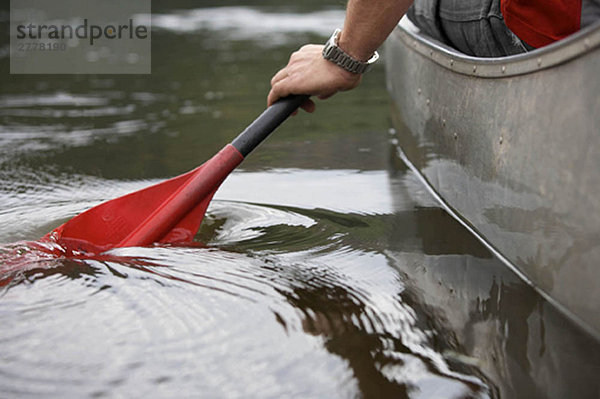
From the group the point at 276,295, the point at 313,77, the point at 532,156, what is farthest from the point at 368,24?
the point at 276,295

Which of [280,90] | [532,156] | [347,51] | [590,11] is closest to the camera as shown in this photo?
[590,11]

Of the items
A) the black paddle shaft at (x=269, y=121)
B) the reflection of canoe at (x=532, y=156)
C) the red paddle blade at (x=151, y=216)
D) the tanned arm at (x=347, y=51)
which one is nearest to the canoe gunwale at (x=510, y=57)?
the reflection of canoe at (x=532, y=156)

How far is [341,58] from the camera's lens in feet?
5.80

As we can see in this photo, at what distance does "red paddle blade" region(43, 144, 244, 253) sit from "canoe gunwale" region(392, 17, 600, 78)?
665mm

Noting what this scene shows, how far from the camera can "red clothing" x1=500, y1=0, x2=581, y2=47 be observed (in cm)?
136

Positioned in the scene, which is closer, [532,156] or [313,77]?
[532,156]

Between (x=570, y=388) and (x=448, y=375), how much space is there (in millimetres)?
198

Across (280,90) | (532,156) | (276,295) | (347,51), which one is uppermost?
(347,51)

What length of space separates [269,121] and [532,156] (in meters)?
0.75

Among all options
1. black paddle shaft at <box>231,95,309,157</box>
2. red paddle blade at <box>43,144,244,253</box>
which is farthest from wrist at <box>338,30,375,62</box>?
red paddle blade at <box>43,144,244,253</box>

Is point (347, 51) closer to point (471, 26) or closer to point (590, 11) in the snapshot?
point (471, 26)

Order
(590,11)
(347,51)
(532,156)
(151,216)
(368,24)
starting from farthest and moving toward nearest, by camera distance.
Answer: (151,216)
(347,51)
(368,24)
(532,156)
(590,11)

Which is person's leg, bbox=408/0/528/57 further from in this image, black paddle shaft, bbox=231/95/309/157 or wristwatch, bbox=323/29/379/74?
black paddle shaft, bbox=231/95/309/157

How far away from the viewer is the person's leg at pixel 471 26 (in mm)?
1777
